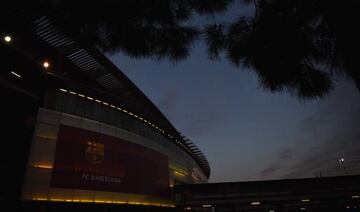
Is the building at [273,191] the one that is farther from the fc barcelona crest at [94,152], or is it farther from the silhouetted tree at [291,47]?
the silhouetted tree at [291,47]

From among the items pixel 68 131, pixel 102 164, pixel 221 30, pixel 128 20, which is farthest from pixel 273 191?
pixel 128 20

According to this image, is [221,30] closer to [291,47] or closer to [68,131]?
[291,47]

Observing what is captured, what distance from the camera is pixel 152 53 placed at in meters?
5.21

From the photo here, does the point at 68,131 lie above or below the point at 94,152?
above

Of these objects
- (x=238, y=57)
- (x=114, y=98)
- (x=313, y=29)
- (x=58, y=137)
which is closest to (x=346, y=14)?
(x=313, y=29)

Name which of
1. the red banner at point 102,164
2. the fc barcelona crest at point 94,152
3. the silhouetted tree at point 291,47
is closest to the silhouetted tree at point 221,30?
the silhouetted tree at point 291,47

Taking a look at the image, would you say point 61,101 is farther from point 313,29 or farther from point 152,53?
point 313,29

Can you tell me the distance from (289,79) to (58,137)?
2144 cm

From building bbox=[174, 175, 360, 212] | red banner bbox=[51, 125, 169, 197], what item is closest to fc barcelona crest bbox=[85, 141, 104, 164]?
red banner bbox=[51, 125, 169, 197]

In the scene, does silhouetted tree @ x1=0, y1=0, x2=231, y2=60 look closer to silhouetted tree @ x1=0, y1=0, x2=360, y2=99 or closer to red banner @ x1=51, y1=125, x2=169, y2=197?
silhouetted tree @ x1=0, y1=0, x2=360, y2=99

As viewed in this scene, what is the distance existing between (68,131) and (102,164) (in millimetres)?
3868

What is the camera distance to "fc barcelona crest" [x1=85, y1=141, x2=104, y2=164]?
2405 centimetres

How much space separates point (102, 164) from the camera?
24797mm

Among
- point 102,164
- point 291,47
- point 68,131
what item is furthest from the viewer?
point 102,164
